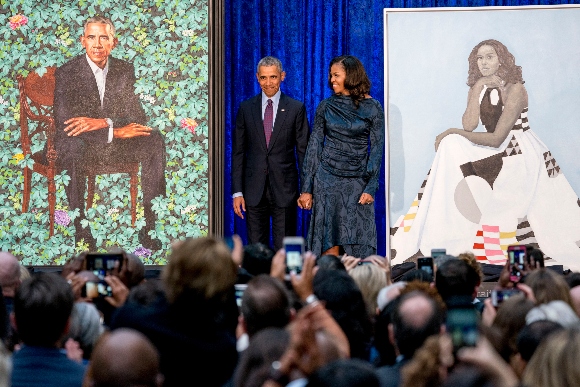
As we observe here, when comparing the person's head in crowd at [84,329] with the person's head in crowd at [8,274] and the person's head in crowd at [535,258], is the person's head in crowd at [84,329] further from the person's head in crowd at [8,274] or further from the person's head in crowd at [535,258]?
the person's head in crowd at [535,258]

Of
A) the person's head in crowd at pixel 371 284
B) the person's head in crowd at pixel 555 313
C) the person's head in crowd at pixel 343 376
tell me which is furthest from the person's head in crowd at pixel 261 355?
the person's head in crowd at pixel 371 284

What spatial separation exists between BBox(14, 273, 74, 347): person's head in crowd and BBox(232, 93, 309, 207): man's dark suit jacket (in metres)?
3.90

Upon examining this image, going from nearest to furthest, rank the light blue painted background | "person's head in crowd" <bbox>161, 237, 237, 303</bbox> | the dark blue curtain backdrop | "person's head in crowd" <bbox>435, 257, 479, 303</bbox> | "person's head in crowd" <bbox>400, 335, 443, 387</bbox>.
Answer: "person's head in crowd" <bbox>400, 335, 443, 387</bbox> < "person's head in crowd" <bbox>161, 237, 237, 303</bbox> < "person's head in crowd" <bbox>435, 257, 479, 303</bbox> < the light blue painted background < the dark blue curtain backdrop

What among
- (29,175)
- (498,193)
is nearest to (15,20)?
(29,175)

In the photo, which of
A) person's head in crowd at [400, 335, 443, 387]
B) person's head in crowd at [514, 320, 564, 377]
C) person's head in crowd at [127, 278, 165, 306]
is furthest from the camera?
person's head in crowd at [127, 278, 165, 306]

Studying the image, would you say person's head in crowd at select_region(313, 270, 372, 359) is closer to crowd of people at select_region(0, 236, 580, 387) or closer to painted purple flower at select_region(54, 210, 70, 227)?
crowd of people at select_region(0, 236, 580, 387)

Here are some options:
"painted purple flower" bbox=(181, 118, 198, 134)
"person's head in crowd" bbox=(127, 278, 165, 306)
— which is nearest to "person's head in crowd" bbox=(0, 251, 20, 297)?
"person's head in crowd" bbox=(127, 278, 165, 306)

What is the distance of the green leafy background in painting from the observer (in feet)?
22.1

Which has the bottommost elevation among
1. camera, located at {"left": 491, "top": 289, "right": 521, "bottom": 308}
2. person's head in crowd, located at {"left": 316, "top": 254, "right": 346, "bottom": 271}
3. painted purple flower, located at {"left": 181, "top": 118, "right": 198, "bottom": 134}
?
camera, located at {"left": 491, "top": 289, "right": 521, "bottom": 308}

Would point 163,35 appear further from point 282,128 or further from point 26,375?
point 26,375

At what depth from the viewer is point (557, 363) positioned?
1.99 m

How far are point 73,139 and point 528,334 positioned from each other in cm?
487

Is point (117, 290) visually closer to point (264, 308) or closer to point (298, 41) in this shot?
point (264, 308)

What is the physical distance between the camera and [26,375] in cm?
243
